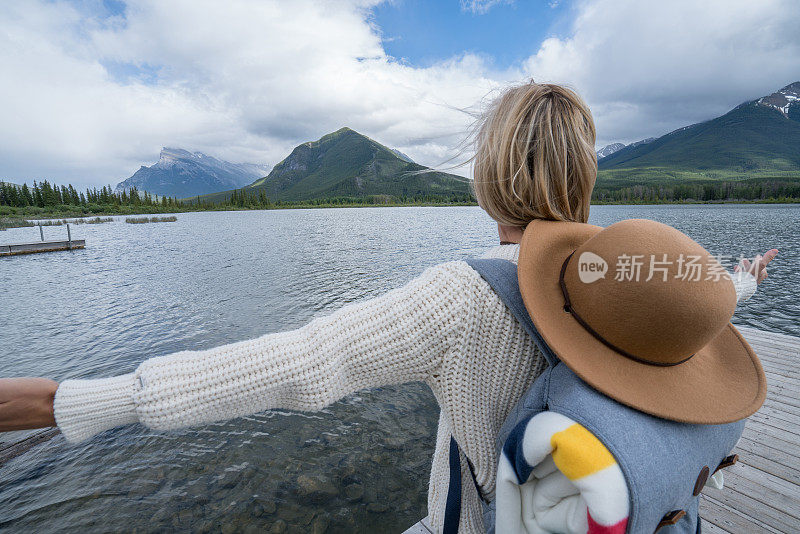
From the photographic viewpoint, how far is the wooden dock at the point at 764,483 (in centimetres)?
286

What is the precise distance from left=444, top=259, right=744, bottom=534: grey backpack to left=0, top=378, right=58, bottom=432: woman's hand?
3.91 ft

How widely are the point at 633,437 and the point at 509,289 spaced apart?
43cm

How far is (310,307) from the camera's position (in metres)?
13.3

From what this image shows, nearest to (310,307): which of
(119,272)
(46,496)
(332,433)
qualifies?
(332,433)

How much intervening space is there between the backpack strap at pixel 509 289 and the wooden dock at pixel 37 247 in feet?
131

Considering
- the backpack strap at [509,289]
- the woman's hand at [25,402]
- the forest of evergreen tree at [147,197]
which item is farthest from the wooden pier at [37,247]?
the forest of evergreen tree at [147,197]

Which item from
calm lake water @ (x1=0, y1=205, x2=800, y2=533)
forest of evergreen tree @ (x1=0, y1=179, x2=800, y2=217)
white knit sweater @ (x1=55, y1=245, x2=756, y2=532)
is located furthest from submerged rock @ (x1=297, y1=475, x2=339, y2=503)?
forest of evergreen tree @ (x1=0, y1=179, x2=800, y2=217)

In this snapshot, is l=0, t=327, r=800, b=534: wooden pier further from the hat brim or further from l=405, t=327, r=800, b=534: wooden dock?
the hat brim

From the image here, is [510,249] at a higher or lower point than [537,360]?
higher

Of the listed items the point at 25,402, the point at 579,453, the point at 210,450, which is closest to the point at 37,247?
the point at 210,450

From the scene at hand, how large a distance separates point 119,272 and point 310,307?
49.8 ft

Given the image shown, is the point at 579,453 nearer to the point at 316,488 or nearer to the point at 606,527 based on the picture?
the point at 606,527

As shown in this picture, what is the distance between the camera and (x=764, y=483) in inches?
127

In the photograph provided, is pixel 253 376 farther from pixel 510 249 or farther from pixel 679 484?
pixel 679 484
